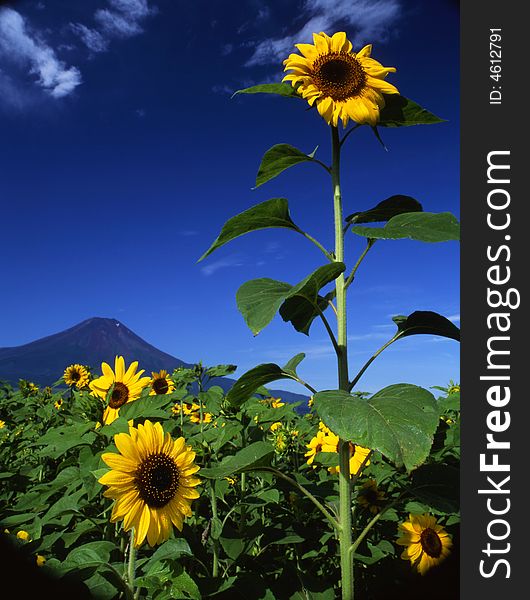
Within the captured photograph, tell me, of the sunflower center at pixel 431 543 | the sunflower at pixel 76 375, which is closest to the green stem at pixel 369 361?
the sunflower center at pixel 431 543

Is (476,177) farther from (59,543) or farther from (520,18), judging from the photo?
(59,543)

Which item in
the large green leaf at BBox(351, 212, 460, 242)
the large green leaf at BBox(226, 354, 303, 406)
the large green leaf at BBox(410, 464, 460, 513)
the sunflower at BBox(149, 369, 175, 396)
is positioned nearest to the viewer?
the large green leaf at BBox(351, 212, 460, 242)

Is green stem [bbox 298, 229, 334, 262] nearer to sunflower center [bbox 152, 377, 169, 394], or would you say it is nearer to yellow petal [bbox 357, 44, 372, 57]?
yellow petal [bbox 357, 44, 372, 57]

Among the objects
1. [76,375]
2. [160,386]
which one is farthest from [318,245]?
[76,375]

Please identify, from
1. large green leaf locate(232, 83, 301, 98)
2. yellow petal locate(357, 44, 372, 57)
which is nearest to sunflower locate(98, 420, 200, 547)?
large green leaf locate(232, 83, 301, 98)

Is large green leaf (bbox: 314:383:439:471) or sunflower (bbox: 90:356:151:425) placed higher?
sunflower (bbox: 90:356:151:425)

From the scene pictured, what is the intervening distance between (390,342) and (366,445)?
46 centimetres

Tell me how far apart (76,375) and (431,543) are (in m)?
3.25

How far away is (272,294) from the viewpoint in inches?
46.5

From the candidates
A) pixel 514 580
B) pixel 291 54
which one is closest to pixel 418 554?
pixel 514 580

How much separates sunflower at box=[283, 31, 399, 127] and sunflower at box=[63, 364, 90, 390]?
10.9 feet

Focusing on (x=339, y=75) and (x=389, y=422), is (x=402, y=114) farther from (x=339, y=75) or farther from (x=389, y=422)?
(x=389, y=422)

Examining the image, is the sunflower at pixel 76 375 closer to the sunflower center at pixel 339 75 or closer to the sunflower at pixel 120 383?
the sunflower at pixel 120 383

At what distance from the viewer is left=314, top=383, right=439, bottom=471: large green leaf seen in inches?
36.6
